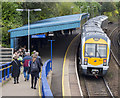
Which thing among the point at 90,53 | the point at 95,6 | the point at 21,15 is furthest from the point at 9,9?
the point at 95,6

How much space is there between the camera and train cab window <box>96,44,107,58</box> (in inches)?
763

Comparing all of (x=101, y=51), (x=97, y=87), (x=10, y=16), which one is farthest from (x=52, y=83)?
(x=10, y=16)

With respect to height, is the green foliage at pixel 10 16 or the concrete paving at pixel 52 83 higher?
the green foliage at pixel 10 16

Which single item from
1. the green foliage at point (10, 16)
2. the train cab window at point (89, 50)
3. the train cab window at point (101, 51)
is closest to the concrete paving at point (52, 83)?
the train cab window at point (89, 50)

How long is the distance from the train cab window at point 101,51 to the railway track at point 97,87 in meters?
1.97

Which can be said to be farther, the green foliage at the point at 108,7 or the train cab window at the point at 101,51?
the green foliage at the point at 108,7

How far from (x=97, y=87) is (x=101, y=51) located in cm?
288

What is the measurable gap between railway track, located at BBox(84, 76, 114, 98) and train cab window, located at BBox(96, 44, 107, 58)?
6.47 ft

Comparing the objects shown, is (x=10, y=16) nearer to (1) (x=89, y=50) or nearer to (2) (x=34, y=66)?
(1) (x=89, y=50)

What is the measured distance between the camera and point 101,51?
19.5m

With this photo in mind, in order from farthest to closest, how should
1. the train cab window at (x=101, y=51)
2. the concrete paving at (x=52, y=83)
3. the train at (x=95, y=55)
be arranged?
the train cab window at (x=101, y=51)
the train at (x=95, y=55)
the concrete paving at (x=52, y=83)

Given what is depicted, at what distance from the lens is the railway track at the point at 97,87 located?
650 inches

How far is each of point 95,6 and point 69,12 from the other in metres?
17.8

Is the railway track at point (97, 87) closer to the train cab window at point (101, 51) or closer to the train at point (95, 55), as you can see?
the train at point (95, 55)
